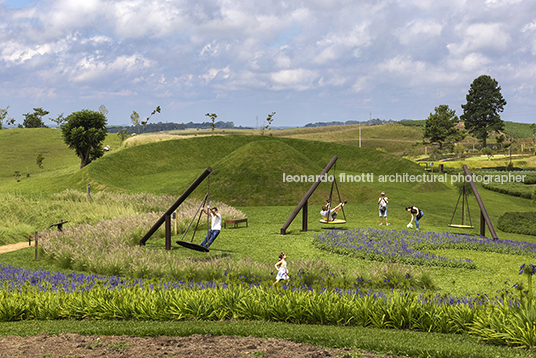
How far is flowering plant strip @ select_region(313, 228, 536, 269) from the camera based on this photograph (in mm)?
14281

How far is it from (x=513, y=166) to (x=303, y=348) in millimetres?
72914

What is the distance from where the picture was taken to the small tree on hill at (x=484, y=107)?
4564 inches

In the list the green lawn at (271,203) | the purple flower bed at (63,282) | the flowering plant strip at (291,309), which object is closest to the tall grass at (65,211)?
the green lawn at (271,203)

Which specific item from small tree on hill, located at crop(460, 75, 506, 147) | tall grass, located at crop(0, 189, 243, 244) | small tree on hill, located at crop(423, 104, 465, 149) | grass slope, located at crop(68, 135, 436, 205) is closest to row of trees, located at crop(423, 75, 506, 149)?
small tree on hill, located at crop(460, 75, 506, 147)

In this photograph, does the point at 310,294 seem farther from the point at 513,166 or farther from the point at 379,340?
the point at 513,166

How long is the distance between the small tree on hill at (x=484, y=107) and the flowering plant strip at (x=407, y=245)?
4317 inches

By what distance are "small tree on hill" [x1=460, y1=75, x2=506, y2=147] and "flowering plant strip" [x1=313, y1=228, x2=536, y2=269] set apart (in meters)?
110

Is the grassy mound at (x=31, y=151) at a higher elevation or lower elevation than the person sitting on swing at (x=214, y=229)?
higher

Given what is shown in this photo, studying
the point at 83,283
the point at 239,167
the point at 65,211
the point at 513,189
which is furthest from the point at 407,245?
the point at 513,189

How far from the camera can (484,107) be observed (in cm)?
11756

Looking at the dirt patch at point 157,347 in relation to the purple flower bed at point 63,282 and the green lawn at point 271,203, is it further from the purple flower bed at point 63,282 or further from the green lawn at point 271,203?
the purple flower bed at point 63,282

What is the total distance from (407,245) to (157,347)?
12717mm

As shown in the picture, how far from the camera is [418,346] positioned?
6.24 meters

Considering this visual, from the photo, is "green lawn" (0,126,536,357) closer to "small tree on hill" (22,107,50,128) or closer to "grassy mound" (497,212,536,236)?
"grassy mound" (497,212,536,236)
